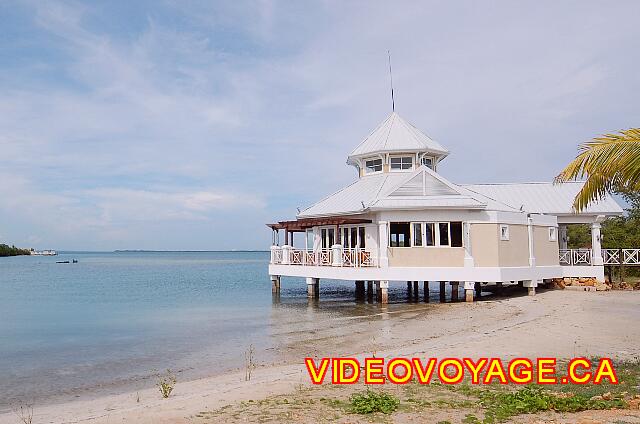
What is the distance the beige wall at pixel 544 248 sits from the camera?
27.9 meters

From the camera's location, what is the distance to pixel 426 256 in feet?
82.5

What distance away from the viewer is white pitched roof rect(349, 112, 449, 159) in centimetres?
3023

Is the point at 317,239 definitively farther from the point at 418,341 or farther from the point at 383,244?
the point at 418,341

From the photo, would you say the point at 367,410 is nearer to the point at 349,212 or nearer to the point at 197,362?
the point at 197,362

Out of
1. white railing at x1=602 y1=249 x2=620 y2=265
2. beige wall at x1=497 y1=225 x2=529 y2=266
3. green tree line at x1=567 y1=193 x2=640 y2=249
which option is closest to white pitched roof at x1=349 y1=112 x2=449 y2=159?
beige wall at x1=497 y1=225 x2=529 y2=266

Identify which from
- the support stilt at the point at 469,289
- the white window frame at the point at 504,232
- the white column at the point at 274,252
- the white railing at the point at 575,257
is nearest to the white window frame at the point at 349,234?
the white column at the point at 274,252

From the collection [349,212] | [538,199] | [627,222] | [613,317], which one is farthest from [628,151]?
[627,222]

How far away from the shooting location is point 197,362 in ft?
50.1

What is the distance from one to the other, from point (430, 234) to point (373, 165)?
23.8 ft

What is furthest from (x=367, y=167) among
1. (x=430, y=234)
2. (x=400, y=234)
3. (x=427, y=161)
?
(x=430, y=234)

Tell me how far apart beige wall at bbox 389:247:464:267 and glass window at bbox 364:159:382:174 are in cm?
714

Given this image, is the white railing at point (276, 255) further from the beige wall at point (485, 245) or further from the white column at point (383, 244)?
the beige wall at point (485, 245)

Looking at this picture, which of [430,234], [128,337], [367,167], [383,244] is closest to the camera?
[128,337]

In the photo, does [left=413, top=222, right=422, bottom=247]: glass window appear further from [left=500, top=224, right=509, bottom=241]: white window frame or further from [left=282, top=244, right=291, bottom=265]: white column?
[left=282, top=244, right=291, bottom=265]: white column
